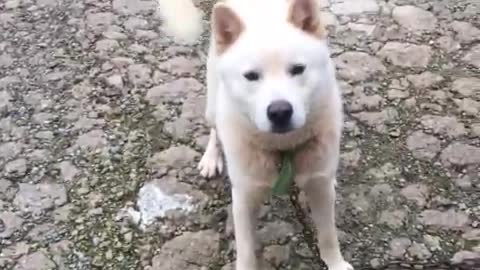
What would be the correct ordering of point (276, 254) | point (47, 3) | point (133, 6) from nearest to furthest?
point (276, 254)
point (133, 6)
point (47, 3)

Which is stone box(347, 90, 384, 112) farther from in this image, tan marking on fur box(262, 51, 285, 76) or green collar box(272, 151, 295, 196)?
tan marking on fur box(262, 51, 285, 76)

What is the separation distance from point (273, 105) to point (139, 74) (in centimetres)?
203

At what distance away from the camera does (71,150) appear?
3.94 meters

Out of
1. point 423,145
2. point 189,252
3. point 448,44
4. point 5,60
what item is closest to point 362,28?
point 448,44

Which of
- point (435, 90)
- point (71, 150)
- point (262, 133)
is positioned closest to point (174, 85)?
point (71, 150)

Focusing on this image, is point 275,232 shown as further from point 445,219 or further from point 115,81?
point 115,81

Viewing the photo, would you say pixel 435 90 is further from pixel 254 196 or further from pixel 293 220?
pixel 254 196

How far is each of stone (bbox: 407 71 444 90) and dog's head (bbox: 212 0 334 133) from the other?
60.7 inches

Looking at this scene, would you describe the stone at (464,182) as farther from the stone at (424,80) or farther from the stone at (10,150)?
the stone at (10,150)

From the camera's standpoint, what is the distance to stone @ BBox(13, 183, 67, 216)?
11.9 feet

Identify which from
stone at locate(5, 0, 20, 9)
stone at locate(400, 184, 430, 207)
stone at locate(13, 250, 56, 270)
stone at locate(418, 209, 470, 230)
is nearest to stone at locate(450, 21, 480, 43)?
stone at locate(400, 184, 430, 207)

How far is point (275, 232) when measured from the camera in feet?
11.1

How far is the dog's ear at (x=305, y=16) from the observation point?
2656 mm

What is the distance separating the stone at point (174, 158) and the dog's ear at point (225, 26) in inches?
45.5
